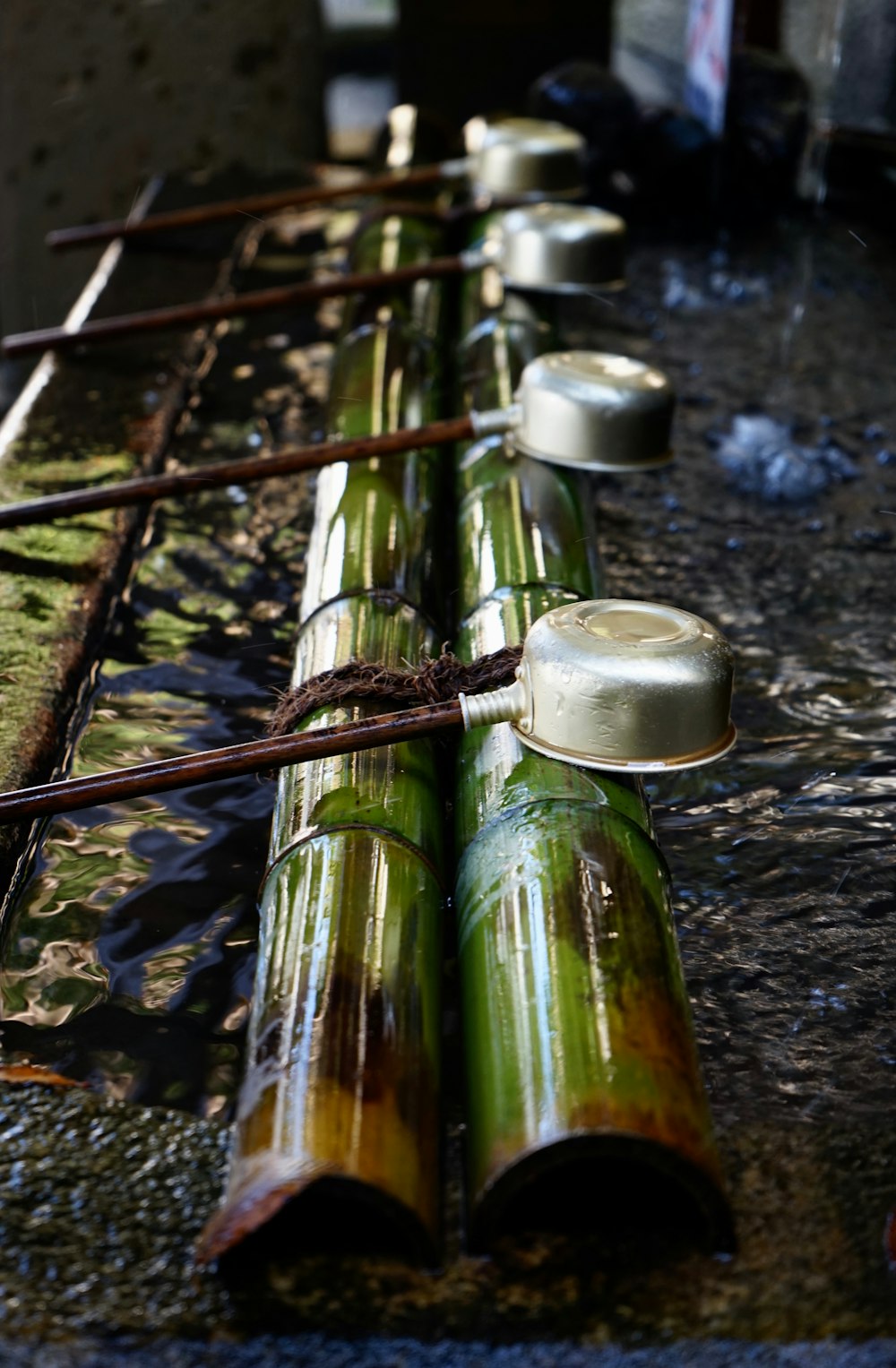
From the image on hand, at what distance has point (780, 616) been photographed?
143 inches

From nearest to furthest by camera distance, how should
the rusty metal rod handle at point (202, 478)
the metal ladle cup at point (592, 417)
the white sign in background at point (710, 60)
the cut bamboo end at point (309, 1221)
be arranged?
the cut bamboo end at point (309, 1221) < the rusty metal rod handle at point (202, 478) < the metal ladle cup at point (592, 417) < the white sign in background at point (710, 60)

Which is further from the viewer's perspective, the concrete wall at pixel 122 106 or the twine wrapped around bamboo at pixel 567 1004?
the concrete wall at pixel 122 106

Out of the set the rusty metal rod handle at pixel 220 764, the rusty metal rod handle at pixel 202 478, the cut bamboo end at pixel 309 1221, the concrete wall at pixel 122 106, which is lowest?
the cut bamboo end at pixel 309 1221

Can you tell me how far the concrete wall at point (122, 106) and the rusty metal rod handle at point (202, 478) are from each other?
4387mm

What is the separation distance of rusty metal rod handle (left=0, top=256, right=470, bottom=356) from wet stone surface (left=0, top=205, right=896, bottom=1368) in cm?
115

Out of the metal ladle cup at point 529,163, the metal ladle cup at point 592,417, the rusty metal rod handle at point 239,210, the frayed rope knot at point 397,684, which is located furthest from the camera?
the rusty metal rod handle at point 239,210

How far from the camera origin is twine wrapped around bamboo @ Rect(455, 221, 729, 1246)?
1.80m

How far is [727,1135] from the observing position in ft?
6.80

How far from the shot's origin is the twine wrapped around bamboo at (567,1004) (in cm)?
180

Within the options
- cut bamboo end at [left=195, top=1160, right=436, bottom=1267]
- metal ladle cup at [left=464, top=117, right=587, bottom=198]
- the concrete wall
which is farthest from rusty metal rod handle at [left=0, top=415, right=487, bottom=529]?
the concrete wall

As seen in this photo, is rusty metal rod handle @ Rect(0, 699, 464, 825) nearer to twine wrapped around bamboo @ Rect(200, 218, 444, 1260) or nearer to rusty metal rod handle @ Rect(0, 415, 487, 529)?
twine wrapped around bamboo @ Rect(200, 218, 444, 1260)

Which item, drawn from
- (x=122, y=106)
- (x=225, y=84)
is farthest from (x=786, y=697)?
(x=225, y=84)

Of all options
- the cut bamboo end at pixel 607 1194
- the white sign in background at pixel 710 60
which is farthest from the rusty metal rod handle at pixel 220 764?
the white sign in background at pixel 710 60

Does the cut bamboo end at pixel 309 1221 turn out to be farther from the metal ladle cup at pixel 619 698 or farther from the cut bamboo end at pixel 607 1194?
the metal ladle cup at pixel 619 698
